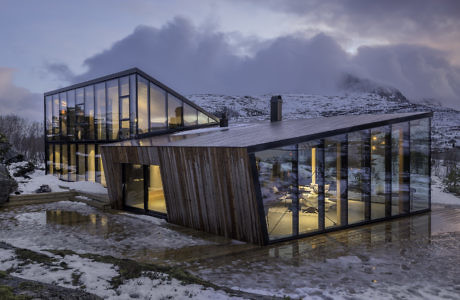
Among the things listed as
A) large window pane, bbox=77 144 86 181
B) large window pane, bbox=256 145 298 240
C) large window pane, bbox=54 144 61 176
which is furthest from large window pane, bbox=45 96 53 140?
large window pane, bbox=256 145 298 240

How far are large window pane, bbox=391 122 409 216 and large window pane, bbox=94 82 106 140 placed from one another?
12.4m

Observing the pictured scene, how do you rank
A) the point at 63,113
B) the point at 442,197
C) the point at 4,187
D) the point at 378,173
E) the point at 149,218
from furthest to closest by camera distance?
the point at 63,113, the point at 442,197, the point at 4,187, the point at 149,218, the point at 378,173

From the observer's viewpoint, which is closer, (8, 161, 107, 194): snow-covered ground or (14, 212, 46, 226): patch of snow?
(14, 212, 46, 226): patch of snow

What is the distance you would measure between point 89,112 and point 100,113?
1.07 meters

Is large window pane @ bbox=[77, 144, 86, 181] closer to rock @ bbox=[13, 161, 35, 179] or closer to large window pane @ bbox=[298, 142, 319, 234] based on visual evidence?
rock @ bbox=[13, 161, 35, 179]

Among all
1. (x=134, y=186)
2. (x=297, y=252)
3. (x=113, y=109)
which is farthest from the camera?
(x=113, y=109)

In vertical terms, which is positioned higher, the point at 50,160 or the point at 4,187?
the point at 50,160

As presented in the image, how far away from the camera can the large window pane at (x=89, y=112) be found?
649 inches

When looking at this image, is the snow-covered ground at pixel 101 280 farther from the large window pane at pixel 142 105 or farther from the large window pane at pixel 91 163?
the large window pane at pixel 91 163

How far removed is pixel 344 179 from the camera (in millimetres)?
8641

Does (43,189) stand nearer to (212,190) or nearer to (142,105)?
(142,105)

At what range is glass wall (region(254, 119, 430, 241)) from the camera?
7.48m

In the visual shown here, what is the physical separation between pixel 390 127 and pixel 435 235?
125 inches

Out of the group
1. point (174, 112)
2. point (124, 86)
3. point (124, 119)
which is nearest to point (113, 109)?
point (124, 119)
